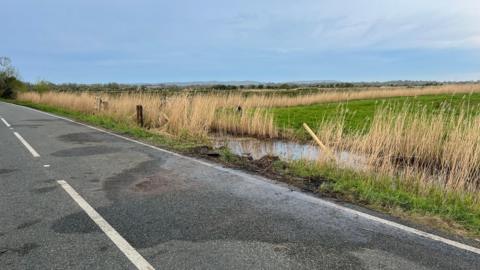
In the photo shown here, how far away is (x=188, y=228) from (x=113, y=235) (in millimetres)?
786

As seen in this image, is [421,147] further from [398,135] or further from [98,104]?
[98,104]

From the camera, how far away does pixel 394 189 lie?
6391mm

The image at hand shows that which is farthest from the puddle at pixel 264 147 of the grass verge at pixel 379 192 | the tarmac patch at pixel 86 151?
the tarmac patch at pixel 86 151

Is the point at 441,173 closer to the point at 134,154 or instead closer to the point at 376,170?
the point at 376,170

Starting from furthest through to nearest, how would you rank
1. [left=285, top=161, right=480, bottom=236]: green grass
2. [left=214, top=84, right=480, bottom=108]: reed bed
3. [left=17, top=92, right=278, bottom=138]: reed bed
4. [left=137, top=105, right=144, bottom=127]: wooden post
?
[left=214, top=84, right=480, bottom=108]: reed bed → [left=137, top=105, right=144, bottom=127]: wooden post → [left=17, top=92, right=278, bottom=138]: reed bed → [left=285, top=161, right=480, bottom=236]: green grass

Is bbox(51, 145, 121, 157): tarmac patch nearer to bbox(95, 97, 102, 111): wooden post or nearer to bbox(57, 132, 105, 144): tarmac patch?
bbox(57, 132, 105, 144): tarmac patch

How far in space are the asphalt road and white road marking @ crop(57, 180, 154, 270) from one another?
0.01 m

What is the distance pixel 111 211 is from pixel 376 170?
489 cm

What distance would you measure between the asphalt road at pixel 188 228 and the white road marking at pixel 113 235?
0.03ft

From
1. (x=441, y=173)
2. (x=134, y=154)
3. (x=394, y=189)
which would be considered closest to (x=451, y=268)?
(x=394, y=189)

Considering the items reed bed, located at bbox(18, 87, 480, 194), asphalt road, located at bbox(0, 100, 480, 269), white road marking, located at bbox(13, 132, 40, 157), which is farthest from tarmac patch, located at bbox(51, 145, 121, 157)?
reed bed, located at bbox(18, 87, 480, 194)

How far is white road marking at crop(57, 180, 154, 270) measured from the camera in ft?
11.7

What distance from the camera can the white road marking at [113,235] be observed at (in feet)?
11.7

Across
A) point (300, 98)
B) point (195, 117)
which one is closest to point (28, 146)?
point (195, 117)
